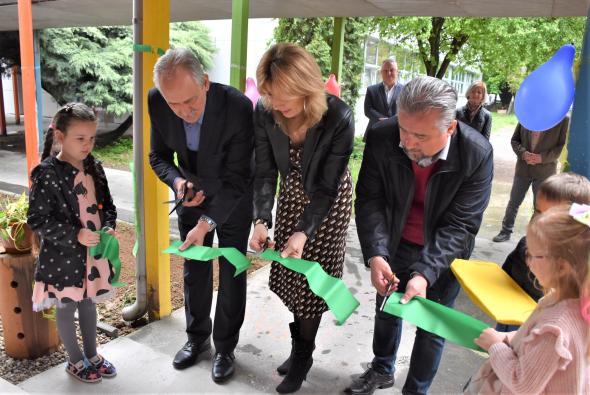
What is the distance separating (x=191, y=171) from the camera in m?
2.58

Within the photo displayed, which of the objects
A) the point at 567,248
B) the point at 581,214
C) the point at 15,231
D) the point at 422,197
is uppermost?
the point at 581,214

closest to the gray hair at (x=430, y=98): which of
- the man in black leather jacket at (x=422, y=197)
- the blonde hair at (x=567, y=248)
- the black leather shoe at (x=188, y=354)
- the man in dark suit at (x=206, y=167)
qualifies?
the man in black leather jacket at (x=422, y=197)

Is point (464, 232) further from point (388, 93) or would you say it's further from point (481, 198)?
point (388, 93)

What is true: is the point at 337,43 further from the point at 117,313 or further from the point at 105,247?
the point at 105,247

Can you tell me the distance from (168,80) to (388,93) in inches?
184

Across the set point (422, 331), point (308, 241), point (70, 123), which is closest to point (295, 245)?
point (308, 241)

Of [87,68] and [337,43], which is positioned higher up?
[337,43]

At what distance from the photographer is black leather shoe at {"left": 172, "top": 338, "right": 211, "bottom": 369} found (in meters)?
2.79

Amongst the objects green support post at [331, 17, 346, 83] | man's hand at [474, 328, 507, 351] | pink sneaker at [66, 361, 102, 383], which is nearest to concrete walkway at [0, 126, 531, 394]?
pink sneaker at [66, 361, 102, 383]

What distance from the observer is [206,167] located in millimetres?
2502

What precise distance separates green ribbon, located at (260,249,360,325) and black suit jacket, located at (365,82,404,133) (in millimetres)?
4416

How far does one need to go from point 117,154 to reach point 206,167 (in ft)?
33.4

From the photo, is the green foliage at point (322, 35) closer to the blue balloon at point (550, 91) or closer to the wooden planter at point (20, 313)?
the blue balloon at point (550, 91)

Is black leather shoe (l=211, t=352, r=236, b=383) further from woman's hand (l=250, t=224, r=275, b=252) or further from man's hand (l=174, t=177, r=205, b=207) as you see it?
man's hand (l=174, t=177, r=205, b=207)
